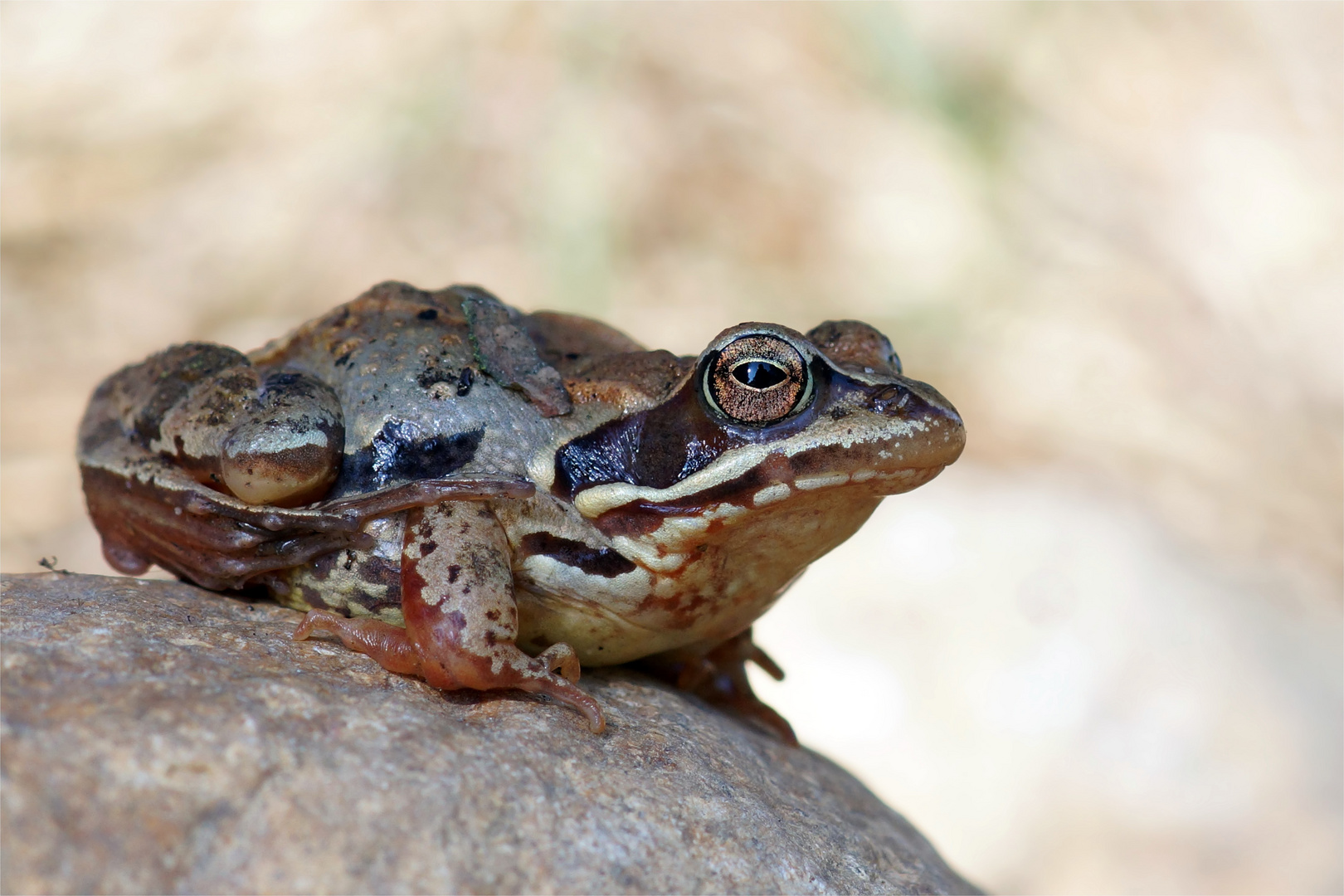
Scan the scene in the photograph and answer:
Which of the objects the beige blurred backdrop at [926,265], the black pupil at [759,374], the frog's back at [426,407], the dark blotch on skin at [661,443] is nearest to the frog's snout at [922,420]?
the dark blotch on skin at [661,443]

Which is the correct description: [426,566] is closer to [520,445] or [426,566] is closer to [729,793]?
[520,445]

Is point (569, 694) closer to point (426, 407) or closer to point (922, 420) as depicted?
point (426, 407)

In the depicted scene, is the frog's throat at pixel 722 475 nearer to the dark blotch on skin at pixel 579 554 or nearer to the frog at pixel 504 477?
the frog at pixel 504 477

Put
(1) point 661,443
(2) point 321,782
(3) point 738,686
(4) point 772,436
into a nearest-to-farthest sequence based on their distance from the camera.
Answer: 1. (2) point 321,782
2. (4) point 772,436
3. (1) point 661,443
4. (3) point 738,686

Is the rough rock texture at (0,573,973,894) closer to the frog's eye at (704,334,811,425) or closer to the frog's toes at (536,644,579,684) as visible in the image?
the frog's toes at (536,644,579,684)

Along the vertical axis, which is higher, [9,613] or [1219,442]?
[1219,442]

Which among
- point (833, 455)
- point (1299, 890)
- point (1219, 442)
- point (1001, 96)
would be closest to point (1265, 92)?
point (1001, 96)

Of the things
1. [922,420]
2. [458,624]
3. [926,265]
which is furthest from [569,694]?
[926,265]
